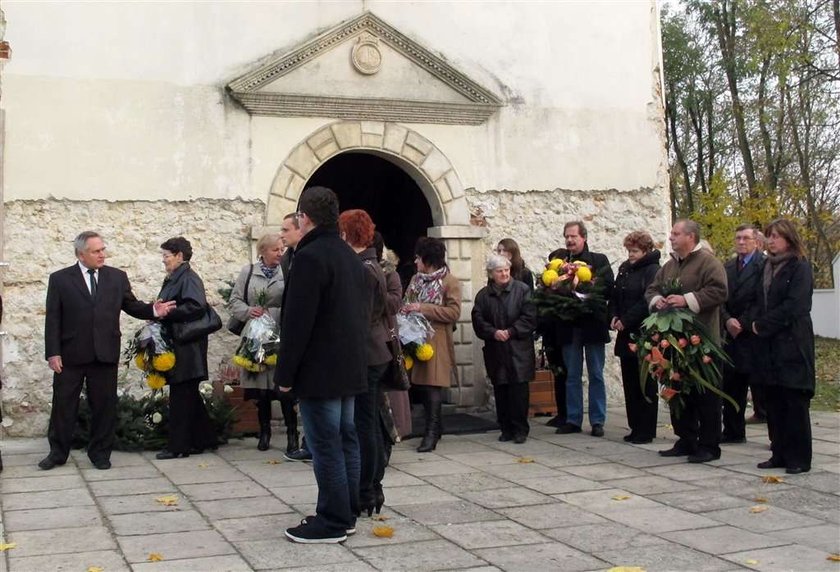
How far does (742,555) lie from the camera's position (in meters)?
5.06

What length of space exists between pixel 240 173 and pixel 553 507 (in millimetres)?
4930

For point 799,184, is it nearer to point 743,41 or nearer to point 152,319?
point 743,41

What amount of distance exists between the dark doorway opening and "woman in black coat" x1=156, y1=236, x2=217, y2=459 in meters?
3.89

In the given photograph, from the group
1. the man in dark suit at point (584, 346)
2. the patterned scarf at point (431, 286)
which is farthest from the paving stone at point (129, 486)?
the man in dark suit at point (584, 346)

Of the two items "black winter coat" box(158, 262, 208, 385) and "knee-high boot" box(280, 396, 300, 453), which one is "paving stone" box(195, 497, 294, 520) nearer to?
"knee-high boot" box(280, 396, 300, 453)

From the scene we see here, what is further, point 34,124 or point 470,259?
point 470,259

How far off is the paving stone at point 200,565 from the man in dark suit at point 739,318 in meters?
4.72

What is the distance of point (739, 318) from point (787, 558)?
11.7 ft

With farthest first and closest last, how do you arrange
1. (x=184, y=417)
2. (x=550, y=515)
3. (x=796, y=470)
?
1. (x=184, y=417)
2. (x=796, y=470)
3. (x=550, y=515)

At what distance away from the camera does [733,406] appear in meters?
8.62

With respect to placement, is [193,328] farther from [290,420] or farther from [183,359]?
[290,420]

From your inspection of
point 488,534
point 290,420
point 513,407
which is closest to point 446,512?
point 488,534

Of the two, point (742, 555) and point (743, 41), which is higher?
point (743, 41)

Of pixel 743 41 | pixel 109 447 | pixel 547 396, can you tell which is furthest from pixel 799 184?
pixel 109 447
